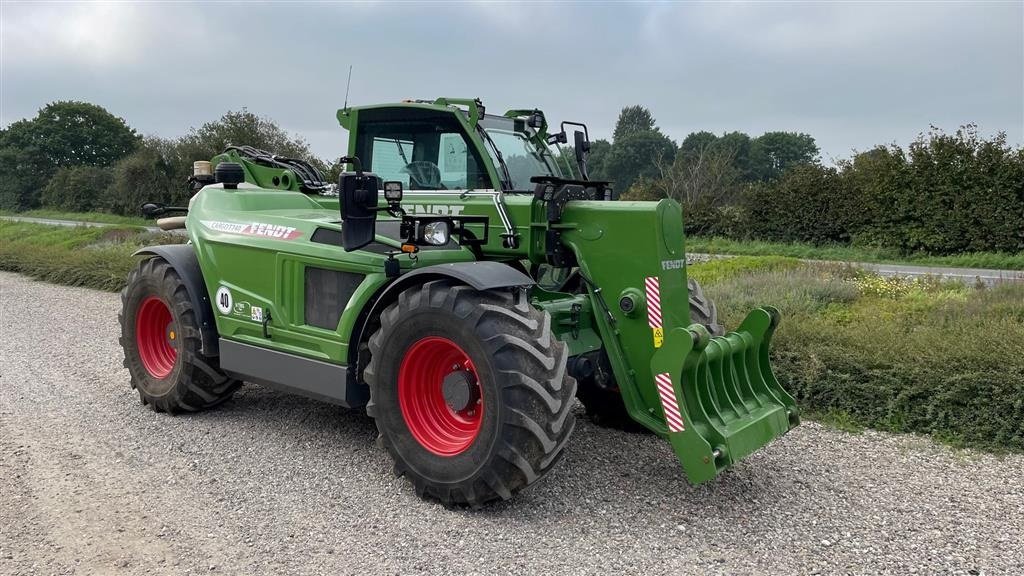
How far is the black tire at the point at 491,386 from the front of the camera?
3.92 m

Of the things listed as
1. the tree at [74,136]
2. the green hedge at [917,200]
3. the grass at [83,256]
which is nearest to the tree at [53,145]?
the tree at [74,136]

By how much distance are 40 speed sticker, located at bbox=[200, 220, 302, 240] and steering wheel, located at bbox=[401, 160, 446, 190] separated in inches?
36.0

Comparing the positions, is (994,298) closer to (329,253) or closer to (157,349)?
(329,253)

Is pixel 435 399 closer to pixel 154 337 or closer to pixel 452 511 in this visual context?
pixel 452 511

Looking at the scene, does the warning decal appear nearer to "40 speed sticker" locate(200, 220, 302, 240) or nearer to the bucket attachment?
the bucket attachment

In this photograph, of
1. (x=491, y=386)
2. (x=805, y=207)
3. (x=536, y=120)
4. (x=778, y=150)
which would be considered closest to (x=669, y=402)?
(x=491, y=386)

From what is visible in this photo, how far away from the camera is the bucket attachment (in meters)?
3.99

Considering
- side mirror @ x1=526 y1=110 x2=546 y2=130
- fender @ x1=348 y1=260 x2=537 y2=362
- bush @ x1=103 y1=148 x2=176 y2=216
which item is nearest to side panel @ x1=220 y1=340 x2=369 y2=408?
fender @ x1=348 y1=260 x2=537 y2=362

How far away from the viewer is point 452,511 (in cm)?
421

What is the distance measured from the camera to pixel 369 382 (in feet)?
14.7

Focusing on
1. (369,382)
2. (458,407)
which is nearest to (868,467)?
(458,407)

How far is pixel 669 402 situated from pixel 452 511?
127cm

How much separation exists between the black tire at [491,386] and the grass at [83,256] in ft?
34.1

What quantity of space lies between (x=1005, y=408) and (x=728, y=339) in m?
2.33
